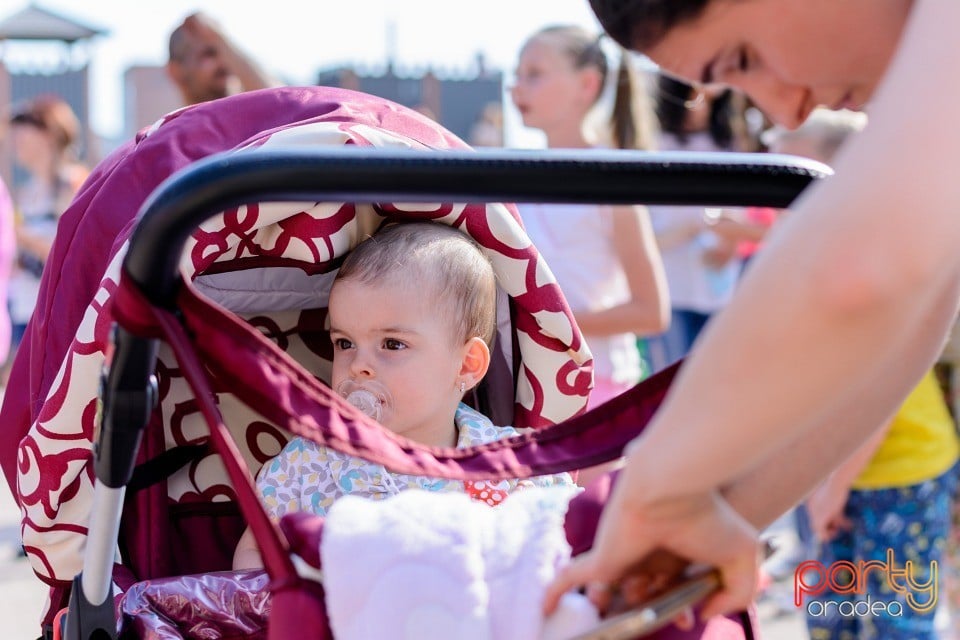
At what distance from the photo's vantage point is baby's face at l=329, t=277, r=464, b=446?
1874 mm

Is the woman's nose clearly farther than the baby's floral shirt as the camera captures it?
No

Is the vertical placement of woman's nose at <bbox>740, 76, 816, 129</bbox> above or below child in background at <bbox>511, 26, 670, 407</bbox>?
above

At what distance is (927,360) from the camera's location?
45.5 inches

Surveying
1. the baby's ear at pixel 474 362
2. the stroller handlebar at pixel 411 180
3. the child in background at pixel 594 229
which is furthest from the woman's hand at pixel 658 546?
the child in background at pixel 594 229

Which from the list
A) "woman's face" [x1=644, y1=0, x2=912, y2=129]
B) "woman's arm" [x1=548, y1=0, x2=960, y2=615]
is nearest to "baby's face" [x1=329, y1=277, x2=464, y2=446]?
"woman's face" [x1=644, y1=0, x2=912, y2=129]

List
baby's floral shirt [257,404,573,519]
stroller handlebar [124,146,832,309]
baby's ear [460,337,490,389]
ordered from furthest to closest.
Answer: baby's ear [460,337,490,389] < baby's floral shirt [257,404,573,519] < stroller handlebar [124,146,832,309]

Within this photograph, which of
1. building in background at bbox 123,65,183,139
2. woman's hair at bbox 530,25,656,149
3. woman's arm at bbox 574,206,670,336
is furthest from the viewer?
building in background at bbox 123,65,183,139

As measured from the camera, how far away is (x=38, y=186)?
5.60 meters

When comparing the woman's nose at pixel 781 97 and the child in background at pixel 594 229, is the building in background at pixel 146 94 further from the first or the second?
the woman's nose at pixel 781 97

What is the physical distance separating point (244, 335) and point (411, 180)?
11.8 inches

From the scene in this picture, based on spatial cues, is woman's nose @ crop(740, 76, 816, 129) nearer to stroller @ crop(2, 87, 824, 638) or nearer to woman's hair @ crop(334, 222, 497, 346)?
stroller @ crop(2, 87, 824, 638)

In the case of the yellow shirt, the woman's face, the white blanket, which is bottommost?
the yellow shirt

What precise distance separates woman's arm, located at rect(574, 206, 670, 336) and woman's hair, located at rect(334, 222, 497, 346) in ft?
3.79

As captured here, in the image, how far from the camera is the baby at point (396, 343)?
1.81 meters
